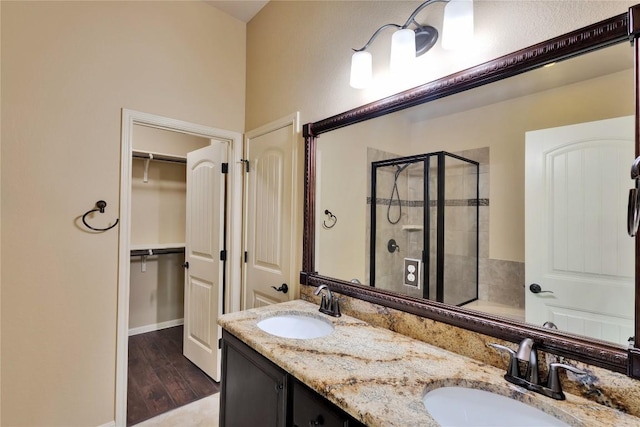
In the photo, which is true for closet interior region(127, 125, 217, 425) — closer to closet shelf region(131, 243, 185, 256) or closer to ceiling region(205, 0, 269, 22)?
closet shelf region(131, 243, 185, 256)

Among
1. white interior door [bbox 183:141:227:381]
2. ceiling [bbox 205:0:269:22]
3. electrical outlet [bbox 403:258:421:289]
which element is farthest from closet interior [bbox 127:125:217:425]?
electrical outlet [bbox 403:258:421:289]

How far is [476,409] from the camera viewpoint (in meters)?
0.91

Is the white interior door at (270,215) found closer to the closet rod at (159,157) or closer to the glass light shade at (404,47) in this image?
the glass light shade at (404,47)

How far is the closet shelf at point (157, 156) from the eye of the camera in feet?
10.5

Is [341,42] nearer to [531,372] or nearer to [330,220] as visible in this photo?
[330,220]

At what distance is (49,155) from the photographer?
5.69 feet

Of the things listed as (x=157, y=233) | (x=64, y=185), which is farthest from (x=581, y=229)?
(x=157, y=233)

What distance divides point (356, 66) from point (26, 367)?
7.83ft

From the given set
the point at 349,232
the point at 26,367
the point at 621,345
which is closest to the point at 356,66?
the point at 349,232

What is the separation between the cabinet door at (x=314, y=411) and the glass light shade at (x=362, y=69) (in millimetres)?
1325

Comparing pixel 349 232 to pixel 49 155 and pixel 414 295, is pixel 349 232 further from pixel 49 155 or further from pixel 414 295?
pixel 49 155

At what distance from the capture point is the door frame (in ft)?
6.40

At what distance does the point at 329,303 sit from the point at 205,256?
1.46 metres

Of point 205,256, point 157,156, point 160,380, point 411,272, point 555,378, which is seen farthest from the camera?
point 157,156
